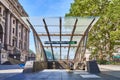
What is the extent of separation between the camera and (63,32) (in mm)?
31781

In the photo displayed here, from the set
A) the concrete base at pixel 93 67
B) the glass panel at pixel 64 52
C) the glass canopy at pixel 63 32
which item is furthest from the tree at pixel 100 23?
the concrete base at pixel 93 67

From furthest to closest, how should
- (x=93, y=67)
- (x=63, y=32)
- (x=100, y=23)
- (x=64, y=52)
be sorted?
(x=100, y=23) → (x=64, y=52) → (x=63, y=32) → (x=93, y=67)

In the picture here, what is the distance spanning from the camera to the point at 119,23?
143 feet

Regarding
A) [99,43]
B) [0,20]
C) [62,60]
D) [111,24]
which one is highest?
[0,20]

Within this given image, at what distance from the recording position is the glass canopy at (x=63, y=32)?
2673cm

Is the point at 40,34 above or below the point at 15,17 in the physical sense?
below

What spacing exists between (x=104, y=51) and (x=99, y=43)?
1.87m

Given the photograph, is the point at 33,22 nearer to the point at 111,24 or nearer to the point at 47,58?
the point at 47,58

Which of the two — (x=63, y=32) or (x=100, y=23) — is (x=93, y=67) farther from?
(x=100, y=23)

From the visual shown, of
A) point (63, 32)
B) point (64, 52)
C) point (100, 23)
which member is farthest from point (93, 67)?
point (100, 23)

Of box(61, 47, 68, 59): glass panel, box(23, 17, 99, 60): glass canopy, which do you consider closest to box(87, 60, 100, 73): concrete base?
box(23, 17, 99, 60): glass canopy

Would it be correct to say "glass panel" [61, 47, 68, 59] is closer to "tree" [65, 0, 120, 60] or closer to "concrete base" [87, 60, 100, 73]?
"tree" [65, 0, 120, 60]

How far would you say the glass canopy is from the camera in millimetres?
26733

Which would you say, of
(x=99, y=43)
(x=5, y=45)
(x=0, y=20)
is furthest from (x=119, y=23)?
(x=5, y=45)
